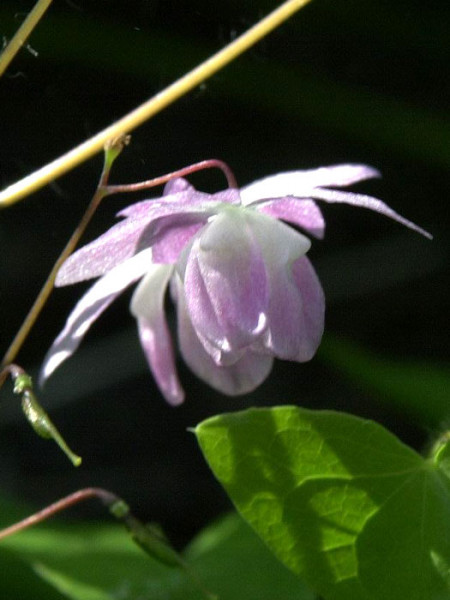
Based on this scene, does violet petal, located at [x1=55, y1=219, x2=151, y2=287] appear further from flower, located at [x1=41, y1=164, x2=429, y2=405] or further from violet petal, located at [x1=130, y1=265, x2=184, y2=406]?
violet petal, located at [x1=130, y1=265, x2=184, y2=406]

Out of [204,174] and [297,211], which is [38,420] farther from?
[204,174]

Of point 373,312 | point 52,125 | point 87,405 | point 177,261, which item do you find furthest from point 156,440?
point 177,261

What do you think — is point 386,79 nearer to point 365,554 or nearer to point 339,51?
point 339,51

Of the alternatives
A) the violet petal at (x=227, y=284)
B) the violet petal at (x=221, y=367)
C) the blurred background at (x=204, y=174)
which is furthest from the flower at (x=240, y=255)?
the blurred background at (x=204, y=174)

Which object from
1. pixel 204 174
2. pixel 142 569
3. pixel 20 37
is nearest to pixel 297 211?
pixel 20 37

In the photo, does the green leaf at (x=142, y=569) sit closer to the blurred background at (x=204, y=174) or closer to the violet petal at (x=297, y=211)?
the violet petal at (x=297, y=211)

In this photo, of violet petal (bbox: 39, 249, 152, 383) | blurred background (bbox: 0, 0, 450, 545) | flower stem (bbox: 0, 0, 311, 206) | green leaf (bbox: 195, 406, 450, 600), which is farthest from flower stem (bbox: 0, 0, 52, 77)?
blurred background (bbox: 0, 0, 450, 545)
